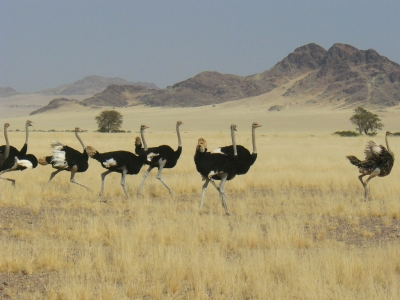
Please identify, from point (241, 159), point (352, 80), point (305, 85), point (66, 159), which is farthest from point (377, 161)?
point (305, 85)

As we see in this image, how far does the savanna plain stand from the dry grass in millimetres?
17

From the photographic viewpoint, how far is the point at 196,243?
7.56 m

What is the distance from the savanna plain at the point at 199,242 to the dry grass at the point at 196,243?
0.7 inches

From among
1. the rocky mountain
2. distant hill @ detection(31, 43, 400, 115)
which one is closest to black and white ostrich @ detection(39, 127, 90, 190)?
distant hill @ detection(31, 43, 400, 115)

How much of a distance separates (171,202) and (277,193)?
9.00ft

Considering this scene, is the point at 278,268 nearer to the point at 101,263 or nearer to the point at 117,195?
the point at 101,263

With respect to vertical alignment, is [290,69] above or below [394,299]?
above

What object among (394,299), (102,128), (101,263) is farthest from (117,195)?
(102,128)

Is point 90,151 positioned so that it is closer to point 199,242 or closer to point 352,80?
point 199,242

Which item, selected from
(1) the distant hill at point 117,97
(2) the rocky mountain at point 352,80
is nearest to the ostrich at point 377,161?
(2) the rocky mountain at point 352,80

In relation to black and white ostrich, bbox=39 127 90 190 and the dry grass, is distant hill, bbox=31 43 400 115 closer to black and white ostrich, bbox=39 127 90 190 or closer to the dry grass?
black and white ostrich, bbox=39 127 90 190

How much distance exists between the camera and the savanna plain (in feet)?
18.8

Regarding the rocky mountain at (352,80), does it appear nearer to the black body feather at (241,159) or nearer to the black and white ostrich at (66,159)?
the black and white ostrich at (66,159)

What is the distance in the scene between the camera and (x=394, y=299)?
17.0ft
